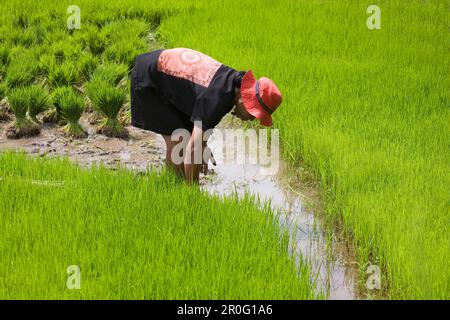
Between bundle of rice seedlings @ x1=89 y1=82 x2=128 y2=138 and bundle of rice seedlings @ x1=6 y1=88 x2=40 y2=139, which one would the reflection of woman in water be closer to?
bundle of rice seedlings @ x1=89 y1=82 x2=128 y2=138

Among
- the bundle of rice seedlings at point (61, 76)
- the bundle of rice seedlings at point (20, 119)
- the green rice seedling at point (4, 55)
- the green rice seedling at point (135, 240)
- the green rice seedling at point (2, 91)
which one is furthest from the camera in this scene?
the green rice seedling at point (4, 55)

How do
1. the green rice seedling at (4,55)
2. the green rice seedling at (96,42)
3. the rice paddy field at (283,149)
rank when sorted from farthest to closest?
the green rice seedling at (96,42) < the green rice seedling at (4,55) < the rice paddy field at (283,149)

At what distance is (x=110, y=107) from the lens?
13.9 ft

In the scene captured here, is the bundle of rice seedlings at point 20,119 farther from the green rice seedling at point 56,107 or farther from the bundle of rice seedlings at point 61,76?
the bundle of rice seedlings at point 61,76

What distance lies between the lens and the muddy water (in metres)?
2.80

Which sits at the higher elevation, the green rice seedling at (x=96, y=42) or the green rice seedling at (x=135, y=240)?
the green rice seedling at (x=96, y=42)

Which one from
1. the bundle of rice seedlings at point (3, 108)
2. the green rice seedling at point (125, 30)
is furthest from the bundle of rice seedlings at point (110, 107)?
the green rice seedling at point (125, 30)

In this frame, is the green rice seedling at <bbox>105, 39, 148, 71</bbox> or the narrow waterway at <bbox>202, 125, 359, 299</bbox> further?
the green rice seedling at <bbox>105, 39, 148, 71</bbox>

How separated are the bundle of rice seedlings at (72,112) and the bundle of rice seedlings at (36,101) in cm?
14

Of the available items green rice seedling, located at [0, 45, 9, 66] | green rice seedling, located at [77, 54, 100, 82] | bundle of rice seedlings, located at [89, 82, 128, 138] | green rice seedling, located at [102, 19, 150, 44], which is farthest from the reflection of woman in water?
green rice seedling, located at [102, 19, 150, 44]

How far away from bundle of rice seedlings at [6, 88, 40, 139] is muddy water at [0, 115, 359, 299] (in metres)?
0.05

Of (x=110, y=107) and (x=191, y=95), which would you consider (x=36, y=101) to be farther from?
(x=191, y=95)

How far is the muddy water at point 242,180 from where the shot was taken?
9.20 ft
